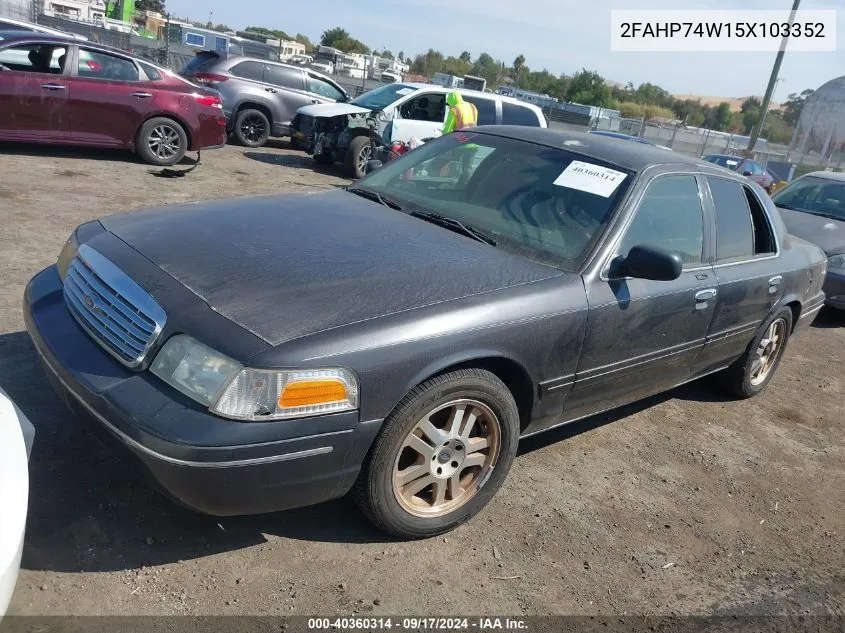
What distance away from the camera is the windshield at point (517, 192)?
11.4 ft

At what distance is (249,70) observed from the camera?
13461 mm

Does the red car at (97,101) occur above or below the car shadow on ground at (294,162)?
above

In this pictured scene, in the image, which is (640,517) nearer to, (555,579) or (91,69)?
(555,579)

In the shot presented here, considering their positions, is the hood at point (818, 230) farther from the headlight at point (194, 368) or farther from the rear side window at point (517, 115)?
the headlight at point (194, 368)

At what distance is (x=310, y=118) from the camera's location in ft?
40.9

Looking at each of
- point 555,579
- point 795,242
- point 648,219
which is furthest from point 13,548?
point 795,242

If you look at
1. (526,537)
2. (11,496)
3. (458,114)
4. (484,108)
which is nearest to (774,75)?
(484,108)

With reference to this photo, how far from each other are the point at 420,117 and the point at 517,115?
1904 mm

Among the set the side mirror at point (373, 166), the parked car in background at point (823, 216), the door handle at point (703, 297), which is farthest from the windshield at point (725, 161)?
the door handle at point (703, 297)

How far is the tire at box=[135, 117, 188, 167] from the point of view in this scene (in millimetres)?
9648

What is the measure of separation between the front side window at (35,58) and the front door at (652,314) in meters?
7.94

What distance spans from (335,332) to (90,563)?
122 centimetres

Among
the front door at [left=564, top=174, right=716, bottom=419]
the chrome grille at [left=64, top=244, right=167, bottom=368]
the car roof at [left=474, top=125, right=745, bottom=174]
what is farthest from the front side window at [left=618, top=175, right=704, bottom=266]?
the chrome grille at [left=64, top=244, right=167, bottom=368]

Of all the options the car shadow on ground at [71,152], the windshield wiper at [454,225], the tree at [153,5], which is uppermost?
the tree at [153,5]
